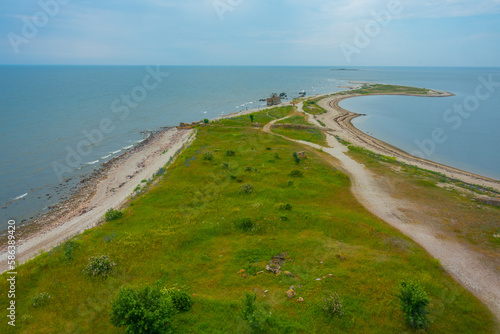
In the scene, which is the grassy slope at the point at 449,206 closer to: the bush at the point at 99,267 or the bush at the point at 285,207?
the bush at the point at 285,207

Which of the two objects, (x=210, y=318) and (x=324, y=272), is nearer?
(x=210, y=318)

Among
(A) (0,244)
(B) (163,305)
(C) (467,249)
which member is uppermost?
(B) (163,305)

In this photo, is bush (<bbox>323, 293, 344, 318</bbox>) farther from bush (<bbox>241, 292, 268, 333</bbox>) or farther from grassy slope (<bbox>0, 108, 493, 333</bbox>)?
bush (<bbox>241, 292, 268, 333</bbox>)

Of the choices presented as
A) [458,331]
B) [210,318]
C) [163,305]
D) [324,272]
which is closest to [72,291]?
[163,305]

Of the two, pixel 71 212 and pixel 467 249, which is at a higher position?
pixel 467 249

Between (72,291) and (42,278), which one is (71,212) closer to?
(42,278)

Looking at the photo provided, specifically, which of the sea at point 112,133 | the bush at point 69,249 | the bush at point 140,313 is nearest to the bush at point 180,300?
the bush at point 140,313

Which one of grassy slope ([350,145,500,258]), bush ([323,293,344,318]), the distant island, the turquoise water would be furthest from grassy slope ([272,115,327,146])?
bush ([323,293,344,318])

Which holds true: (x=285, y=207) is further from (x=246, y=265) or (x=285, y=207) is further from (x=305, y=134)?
(x=305, y=134)
